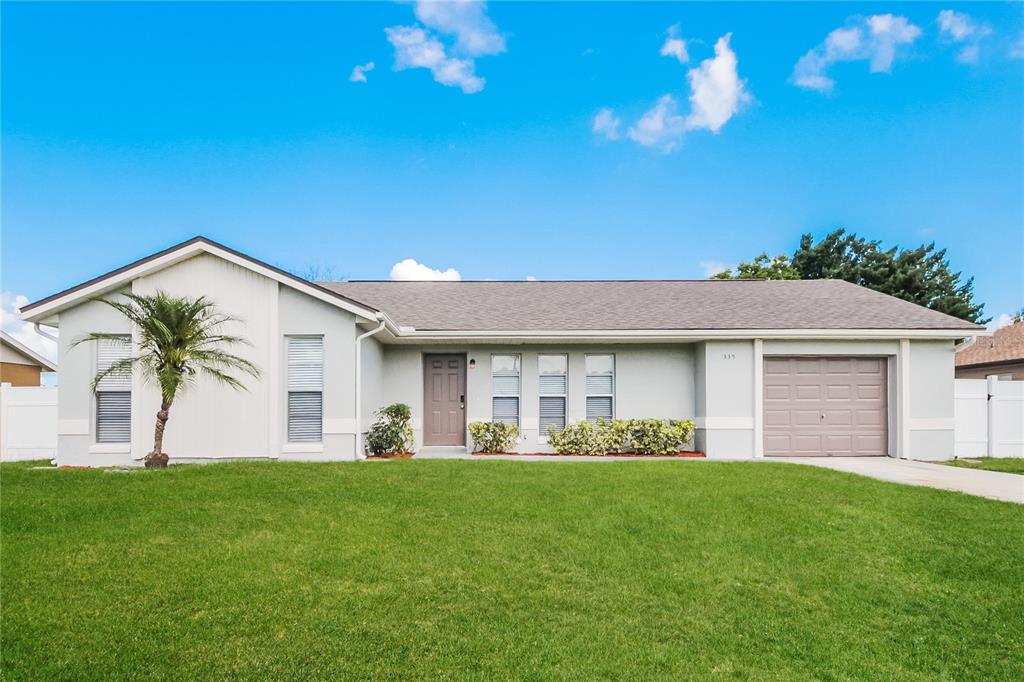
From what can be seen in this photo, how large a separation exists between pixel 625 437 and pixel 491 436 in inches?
117

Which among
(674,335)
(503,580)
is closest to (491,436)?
(674,335)

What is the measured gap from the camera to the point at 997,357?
1836 centimetres

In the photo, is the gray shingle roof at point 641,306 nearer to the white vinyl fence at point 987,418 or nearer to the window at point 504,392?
the window at point 504,392

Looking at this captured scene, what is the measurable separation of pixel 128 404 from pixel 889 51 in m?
19.0

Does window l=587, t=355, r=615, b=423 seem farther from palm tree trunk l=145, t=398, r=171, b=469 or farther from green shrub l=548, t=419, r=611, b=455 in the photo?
palm tree trunk l=145, t=398, r=171, b=469

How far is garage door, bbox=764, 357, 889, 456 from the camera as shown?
41.2ft

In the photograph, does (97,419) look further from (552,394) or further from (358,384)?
(552,394)

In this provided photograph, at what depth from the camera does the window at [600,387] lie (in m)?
13.1

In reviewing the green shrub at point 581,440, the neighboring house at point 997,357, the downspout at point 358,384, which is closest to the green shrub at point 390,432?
the downspout at point 358,384

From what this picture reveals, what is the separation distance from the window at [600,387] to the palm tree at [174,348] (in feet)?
23.1

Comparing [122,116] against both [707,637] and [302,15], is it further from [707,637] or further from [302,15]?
[707,637]

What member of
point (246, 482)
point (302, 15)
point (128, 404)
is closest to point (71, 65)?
point (302, 15)

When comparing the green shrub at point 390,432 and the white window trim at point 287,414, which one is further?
the green shrub at point 390,432

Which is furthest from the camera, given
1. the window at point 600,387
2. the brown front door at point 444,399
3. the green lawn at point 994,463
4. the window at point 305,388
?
the brown front door at point 444,399
